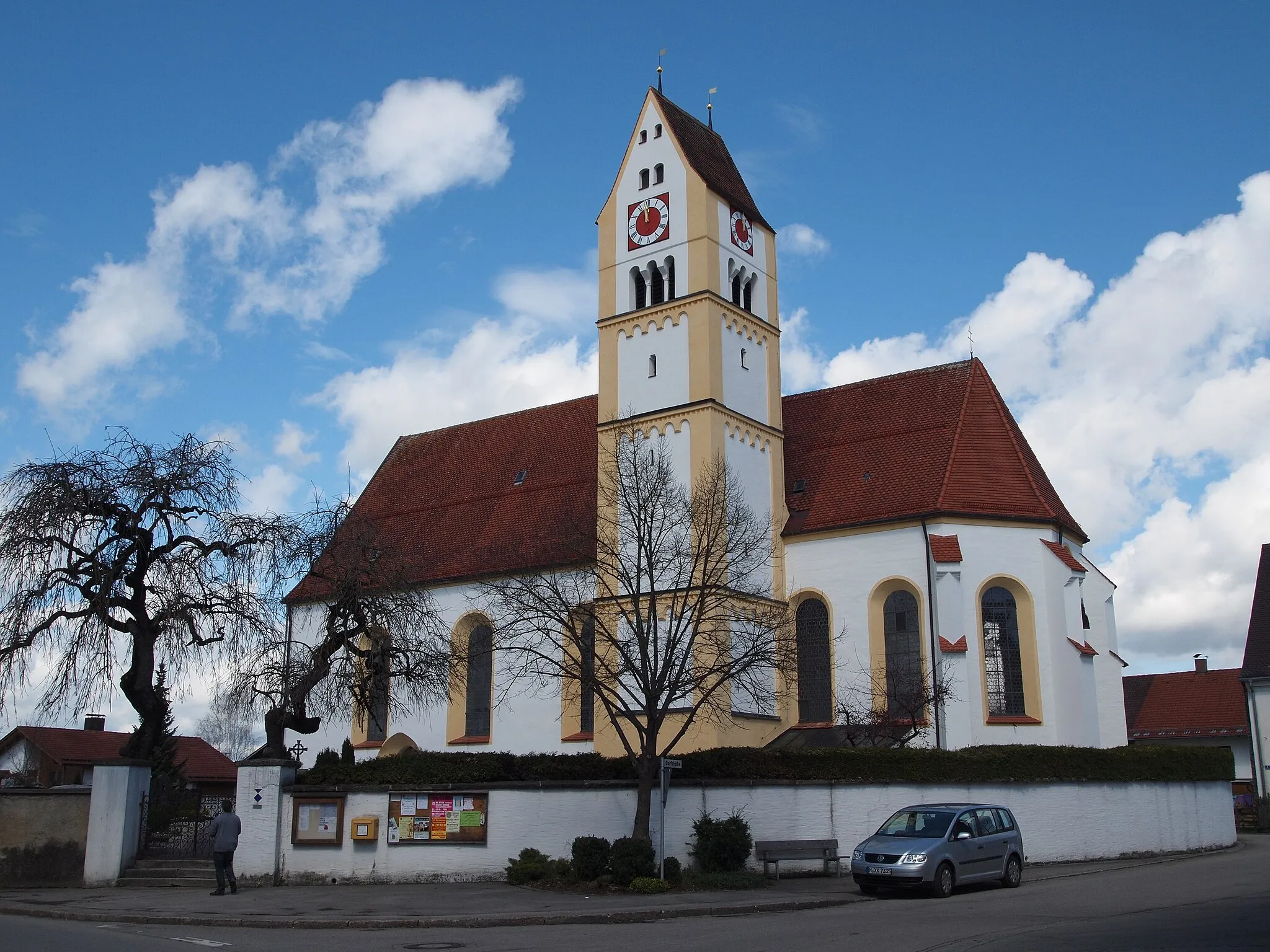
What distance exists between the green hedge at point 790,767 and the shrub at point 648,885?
9.68 feet

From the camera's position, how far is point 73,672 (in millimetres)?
23422

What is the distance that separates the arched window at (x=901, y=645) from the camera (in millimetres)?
32247

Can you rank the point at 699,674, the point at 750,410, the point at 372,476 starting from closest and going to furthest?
the point at 699,674 < the point at 750,410 < the point at 372,476

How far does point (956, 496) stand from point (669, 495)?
10.5 m

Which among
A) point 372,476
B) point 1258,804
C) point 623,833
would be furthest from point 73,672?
point 1258,804

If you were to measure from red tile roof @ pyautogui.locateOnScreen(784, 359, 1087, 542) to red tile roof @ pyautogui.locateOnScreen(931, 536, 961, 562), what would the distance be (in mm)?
776

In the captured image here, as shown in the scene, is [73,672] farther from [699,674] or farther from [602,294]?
[602,294]

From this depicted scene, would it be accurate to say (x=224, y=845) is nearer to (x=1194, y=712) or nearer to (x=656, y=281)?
(x=656, y=281)

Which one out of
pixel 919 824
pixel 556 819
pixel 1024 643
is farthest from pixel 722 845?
pixel 1024 643

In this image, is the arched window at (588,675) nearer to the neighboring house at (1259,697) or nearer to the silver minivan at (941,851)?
the silver minivan at (941,851)

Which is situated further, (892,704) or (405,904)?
(892,704)

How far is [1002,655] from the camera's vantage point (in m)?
32.9

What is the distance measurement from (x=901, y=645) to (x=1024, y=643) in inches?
126

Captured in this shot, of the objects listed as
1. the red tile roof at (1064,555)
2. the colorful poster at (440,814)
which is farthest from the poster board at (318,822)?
the red tile roof at (1064,555)
